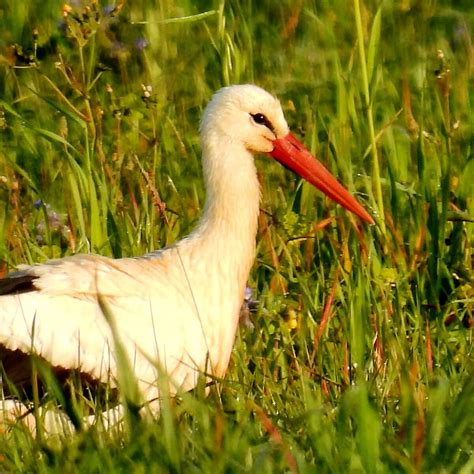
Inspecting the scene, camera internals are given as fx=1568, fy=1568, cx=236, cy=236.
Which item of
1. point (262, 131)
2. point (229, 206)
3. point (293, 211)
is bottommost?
point (293, 211)

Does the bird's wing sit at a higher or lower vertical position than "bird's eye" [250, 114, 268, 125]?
lower

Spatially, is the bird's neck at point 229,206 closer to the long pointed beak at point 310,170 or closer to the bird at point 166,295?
the bird at point 166,295

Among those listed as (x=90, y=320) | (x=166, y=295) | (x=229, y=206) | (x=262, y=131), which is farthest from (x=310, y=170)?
(x=90, y=320)

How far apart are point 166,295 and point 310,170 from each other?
789mm

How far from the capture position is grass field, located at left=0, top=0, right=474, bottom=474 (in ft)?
12.0

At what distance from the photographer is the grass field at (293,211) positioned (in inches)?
144

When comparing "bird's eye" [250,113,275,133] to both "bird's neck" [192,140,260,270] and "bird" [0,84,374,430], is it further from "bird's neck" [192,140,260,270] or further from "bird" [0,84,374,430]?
"bird's neck" [192,140,260,270]

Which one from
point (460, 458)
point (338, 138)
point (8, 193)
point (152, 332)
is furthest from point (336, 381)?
point (8, 193)

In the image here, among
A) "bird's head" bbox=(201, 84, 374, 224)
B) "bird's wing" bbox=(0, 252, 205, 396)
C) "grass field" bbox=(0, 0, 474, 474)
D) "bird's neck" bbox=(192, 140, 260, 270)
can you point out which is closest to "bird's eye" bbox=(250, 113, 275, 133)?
"bird's head" bbox=(201, 84, 374, 224)

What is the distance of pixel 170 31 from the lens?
758 centimetres

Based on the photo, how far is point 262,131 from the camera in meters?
5.13

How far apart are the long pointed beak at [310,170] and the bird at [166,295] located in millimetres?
138

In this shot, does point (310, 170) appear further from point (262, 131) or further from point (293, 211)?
point (293, 211)

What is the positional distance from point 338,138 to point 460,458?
2.39m
